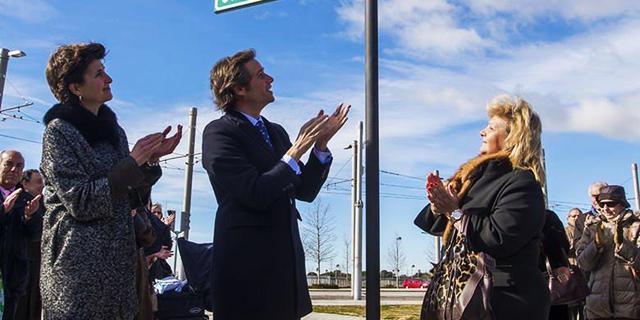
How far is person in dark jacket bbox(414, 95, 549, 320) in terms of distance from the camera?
318cm

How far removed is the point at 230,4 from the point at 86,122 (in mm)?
1844

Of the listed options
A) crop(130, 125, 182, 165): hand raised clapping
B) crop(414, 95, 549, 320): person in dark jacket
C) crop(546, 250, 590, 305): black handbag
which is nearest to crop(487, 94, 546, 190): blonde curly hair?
crop(414, 95, 549, 320): person in dark jacket

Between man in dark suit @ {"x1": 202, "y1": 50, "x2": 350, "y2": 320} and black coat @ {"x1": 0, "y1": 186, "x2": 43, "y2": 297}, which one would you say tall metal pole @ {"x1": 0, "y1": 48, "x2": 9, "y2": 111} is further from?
man in dark suit @ {"x1": 202, "y1": 50, "x2": 350, "y2": 320}

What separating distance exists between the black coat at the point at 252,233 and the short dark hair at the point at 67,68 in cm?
71

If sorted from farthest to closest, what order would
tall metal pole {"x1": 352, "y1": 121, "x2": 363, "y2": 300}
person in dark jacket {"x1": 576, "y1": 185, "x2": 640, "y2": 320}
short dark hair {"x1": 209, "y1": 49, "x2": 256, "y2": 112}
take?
tall metal pole {"x1": 352, "y1": 121, "x2": 363, "y2": 300} < person in dark jacket {"x1": 576, "y1": 185, "x2": 640, "y2": 320} < short dark hair {"x1": 209, "y1": 49, "x2": 256, "y2": 112}

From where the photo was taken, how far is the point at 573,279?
5.57m

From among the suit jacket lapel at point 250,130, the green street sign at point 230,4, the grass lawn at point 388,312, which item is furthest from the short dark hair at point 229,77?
the grass lawn at point 388,312

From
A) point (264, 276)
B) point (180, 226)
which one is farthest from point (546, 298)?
point (180, 226)

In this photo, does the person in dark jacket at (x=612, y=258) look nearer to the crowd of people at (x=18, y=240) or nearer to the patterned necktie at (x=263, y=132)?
the crowd of people at (x=18, y=240)

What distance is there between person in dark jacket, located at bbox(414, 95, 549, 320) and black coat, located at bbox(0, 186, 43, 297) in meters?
4.15

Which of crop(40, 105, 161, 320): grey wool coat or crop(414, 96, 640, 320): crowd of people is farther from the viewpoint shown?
crop(414, 96, 640, 320): crowd of people

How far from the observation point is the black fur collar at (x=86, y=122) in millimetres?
2873

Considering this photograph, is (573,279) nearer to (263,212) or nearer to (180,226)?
(263,212)

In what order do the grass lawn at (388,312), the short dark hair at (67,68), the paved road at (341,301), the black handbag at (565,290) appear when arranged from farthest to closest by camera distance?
the grass lawn at (388,312) < the paved road at (341,301) < the black handbag at (565,290) < the short dark hair at (67,68)
